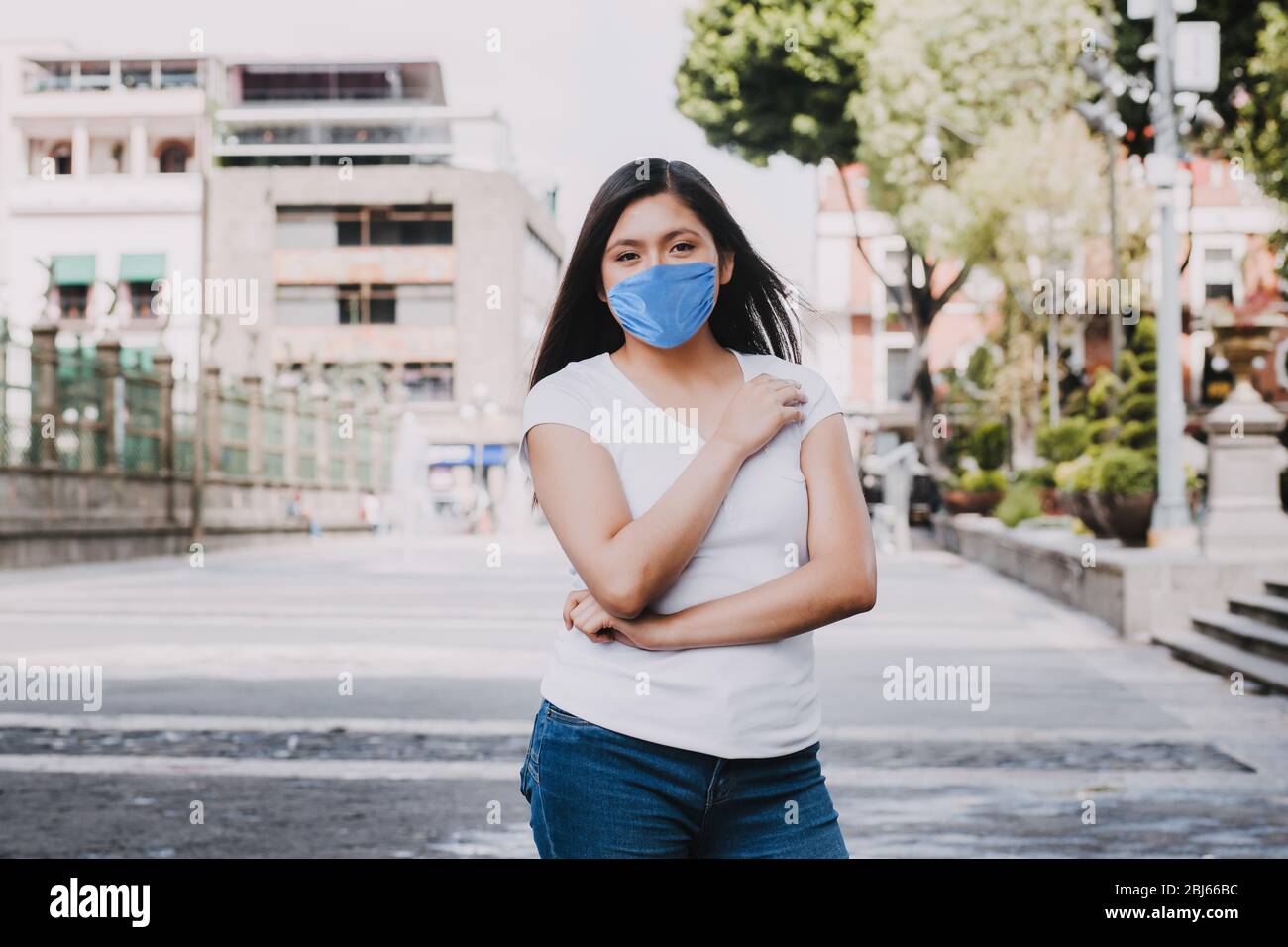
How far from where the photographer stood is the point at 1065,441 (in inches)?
980

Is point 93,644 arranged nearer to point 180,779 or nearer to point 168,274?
point 180,779

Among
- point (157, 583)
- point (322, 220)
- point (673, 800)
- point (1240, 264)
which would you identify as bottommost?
point (157, 583)

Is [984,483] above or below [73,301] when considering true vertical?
below

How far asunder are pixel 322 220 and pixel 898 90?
31931 millimetres

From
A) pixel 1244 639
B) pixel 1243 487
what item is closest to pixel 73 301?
pixel 1243 487

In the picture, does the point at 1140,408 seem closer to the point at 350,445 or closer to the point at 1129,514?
the point at 1129,514

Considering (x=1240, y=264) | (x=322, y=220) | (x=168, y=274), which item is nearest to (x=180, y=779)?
(x=1240, y=264)

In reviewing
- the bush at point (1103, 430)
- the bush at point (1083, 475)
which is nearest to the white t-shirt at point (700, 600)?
the bush at point (1083, 475)

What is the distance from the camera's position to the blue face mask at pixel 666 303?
216 centimetres

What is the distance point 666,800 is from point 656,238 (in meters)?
0.76

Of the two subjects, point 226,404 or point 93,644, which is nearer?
point 93,644

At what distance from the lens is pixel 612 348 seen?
96.7 inches

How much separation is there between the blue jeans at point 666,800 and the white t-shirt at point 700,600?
0.09 ft
